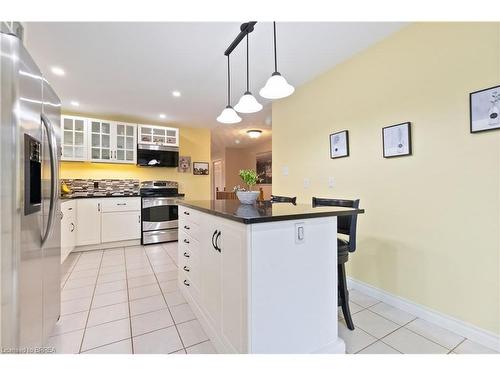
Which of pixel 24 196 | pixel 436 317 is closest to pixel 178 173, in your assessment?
pixel 24 196

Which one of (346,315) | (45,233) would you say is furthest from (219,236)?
(346,315)

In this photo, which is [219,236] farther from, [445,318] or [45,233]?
[445,318]

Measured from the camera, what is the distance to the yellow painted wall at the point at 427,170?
1.59 metres

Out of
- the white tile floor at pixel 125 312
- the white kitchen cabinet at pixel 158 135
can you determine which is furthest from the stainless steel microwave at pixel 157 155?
the white tile floor at pixel 125 312

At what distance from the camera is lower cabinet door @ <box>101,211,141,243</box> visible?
156 inches

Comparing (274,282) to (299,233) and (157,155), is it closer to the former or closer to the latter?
(299,233)

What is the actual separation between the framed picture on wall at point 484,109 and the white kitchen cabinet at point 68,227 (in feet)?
14.8

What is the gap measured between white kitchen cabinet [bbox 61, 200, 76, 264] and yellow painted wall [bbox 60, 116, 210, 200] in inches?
35.0

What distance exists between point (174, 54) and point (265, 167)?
5.56 meters

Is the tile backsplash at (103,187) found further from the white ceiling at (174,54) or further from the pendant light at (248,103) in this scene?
the pendant light at (248,103)

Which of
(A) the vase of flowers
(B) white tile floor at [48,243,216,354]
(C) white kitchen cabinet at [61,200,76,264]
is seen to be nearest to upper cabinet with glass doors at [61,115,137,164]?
(C) white kitchen cabinet at [61,200,76,264]

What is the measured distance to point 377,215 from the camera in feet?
7.45

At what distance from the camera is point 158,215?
4352 millimetres
